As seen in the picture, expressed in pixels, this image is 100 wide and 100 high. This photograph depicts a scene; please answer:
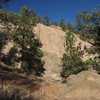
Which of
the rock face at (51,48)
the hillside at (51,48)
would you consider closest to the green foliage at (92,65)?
the hillside at (51,48)

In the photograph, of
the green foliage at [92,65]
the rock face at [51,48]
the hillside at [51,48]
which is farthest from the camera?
the rock face at [51,48]

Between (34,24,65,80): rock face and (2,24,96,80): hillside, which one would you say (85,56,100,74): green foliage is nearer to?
(2,24,96,80): hillside

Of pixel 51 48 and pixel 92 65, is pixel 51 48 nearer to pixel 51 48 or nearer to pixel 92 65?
pixel 51 48

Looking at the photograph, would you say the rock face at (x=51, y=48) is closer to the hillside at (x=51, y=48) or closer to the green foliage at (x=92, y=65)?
the hillside at (x=51, y=48)

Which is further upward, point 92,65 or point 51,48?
point 51,48

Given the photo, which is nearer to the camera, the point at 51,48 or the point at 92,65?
the point at 92,65

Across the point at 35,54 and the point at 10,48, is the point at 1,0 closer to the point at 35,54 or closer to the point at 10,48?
the point at 35,54

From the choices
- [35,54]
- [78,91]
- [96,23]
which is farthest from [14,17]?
[78,91]

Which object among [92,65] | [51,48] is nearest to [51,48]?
[51,48]

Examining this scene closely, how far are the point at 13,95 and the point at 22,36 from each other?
25.6 metres

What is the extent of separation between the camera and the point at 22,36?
30.1 meters

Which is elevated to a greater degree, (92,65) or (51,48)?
(51,48)

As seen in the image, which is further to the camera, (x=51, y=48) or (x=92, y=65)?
(x=51, y=48)

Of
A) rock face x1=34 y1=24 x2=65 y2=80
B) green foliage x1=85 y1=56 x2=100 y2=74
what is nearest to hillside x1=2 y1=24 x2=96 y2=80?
rock face x1=34 y1=24 x2=65 y2=80
